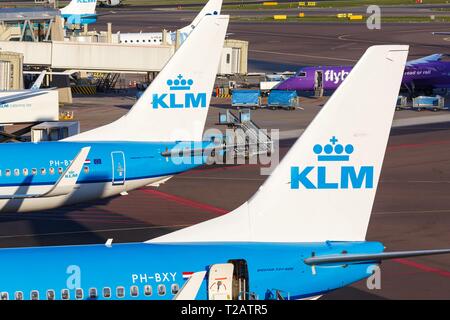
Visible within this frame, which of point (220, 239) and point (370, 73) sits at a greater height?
point (370, 73)

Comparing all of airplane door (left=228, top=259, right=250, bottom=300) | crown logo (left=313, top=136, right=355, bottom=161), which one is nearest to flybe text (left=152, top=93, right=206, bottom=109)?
crown logo (left=313, top=136, right=355, bottom=161)

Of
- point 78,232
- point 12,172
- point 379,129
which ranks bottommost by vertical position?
point 78,232

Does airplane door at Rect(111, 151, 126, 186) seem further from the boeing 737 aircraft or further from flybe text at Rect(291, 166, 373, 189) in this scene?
the boeing 737 aircraft

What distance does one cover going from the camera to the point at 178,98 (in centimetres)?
3684

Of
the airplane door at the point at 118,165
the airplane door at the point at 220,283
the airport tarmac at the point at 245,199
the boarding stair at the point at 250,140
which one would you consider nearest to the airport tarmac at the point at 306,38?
the boarding stair at the point at 250,140

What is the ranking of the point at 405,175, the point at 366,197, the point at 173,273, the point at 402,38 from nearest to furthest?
the point at 173,273
the point at 366,197
the point at 405,175
the point at 402,38

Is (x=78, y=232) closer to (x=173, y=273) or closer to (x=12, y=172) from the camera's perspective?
(x=12, y=172)

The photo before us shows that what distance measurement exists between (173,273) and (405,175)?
3047cm

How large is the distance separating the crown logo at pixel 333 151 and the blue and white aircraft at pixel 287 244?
0.8 inches

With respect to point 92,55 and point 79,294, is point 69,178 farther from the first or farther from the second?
point 92,55

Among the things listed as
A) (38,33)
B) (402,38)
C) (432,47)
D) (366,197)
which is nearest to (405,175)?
(366,197)

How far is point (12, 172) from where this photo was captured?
3372 cm
